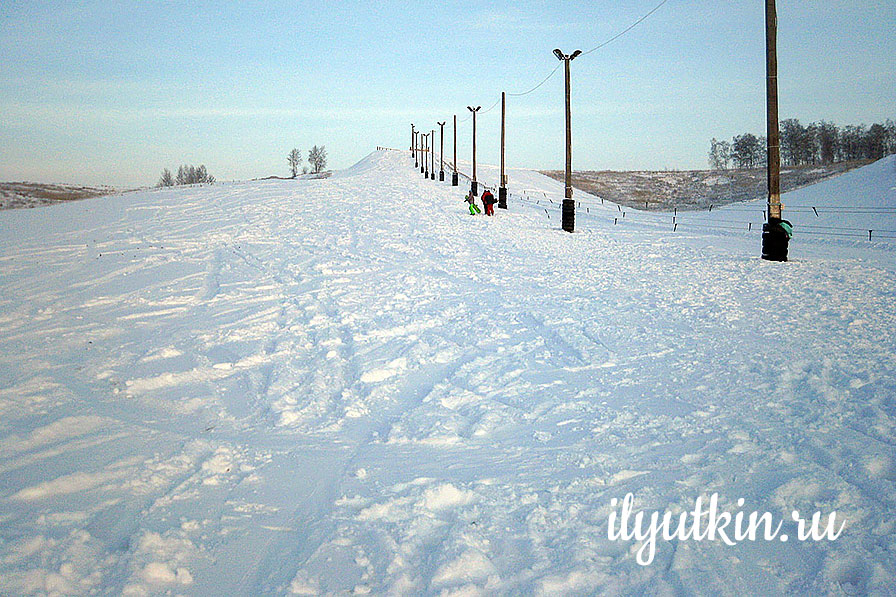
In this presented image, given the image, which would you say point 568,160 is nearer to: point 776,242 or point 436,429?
point 776,242

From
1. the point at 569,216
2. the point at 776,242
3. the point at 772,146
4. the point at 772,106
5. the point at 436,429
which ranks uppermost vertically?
the point at 772,106

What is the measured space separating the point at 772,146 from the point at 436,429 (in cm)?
1175

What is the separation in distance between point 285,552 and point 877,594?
3.25 meters

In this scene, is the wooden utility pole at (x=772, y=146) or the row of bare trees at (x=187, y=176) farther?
the row of bare trees at (x=187, y=176)

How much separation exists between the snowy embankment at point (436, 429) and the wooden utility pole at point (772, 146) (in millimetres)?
1518

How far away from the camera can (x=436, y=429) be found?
4.92m

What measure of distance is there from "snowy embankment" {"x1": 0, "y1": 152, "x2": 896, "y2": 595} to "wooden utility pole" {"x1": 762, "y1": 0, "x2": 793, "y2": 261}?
152 cm

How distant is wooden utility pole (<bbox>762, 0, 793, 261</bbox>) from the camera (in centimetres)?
1178

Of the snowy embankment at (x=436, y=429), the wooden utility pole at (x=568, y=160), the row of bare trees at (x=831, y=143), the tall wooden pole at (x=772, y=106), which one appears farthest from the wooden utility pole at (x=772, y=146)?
the row of bare trees at (x=831, y=143)

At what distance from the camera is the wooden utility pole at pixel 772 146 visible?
464 inches

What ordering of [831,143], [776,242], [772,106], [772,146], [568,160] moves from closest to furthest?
[776,242] → [772,106] → [772,146] → [568,160] → [831,143]

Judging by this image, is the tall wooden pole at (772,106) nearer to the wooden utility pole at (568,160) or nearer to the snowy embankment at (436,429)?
the snowy embankment at (436,429)

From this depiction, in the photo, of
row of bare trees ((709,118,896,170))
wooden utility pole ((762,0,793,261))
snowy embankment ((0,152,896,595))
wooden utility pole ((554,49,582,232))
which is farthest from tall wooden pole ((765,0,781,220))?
row of bare trees ((709,118,896,170))

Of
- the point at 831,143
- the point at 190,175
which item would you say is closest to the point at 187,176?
the point at 190,175
